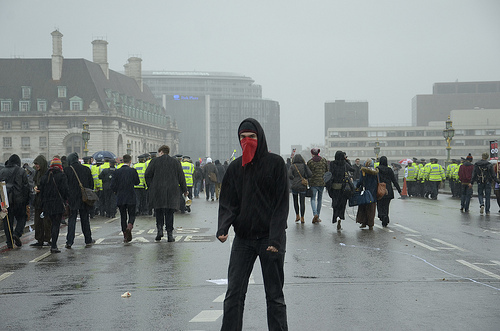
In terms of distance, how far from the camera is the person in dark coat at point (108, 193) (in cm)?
2125

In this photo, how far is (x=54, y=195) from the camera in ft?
42.2

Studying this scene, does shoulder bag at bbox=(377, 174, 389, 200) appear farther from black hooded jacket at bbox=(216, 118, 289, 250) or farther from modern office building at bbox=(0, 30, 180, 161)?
modern office building at bbox=(0, 30, 180, 161)

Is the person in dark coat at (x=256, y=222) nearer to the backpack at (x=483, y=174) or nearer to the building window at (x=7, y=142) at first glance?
the backpack at (x=483, y=174)

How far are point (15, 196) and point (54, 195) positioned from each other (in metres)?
1.26

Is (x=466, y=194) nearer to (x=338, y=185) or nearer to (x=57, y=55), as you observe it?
(x=338, y=185)

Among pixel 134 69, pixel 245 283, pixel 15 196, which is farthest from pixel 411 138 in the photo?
pixel 245 283

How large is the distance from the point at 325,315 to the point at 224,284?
224 centimetres

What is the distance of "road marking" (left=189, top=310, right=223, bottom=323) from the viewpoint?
667 centimetres

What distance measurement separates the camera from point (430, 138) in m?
156

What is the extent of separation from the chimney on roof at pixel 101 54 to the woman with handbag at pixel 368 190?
96.1 meters

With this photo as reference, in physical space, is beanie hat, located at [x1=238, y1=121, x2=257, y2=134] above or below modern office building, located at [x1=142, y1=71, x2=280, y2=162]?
below

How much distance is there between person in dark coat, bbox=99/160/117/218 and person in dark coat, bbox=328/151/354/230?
7.57 metres

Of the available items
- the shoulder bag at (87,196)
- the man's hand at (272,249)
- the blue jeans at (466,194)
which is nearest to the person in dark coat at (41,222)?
the shoulder bag at (87,196)

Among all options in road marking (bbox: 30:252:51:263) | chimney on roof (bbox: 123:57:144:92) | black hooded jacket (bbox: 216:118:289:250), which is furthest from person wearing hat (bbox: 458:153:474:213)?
chimney on roof (bbox: 123:57:144:92)
